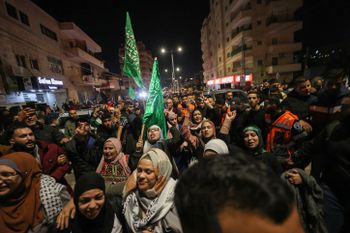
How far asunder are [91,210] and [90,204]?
6 cm

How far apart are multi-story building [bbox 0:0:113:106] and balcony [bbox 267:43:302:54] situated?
29.7m

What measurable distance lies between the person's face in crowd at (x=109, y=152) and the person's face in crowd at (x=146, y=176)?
1.05 metres

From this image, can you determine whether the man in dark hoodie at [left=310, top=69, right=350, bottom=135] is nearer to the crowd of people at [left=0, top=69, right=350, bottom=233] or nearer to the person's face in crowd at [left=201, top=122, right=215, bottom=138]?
the crowd of people at [left=0, top=69, right=350, bottom=233]

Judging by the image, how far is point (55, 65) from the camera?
2322 centimetres

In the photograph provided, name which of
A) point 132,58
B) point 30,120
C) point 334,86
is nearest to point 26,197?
point 30,120

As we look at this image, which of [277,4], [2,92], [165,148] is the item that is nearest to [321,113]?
[165,148]

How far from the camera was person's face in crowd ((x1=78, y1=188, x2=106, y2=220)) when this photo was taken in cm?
189

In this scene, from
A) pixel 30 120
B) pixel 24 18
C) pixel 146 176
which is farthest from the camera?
pixel 24 18

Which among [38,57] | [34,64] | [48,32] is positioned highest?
[48,32]

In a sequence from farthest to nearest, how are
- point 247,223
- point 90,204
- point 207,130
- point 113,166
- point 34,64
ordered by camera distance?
point 34,64
point 207,130
point 113,166
point 90,204
point 247,223

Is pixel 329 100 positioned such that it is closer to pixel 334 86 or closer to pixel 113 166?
pixel 334 86

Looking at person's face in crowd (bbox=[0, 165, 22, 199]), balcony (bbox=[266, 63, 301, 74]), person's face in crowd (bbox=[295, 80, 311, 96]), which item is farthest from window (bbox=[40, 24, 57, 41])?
balcony (bbox=[266, 63, 301, 74])

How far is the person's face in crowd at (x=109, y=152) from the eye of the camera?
3.05m

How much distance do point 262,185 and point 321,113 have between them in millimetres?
3409
